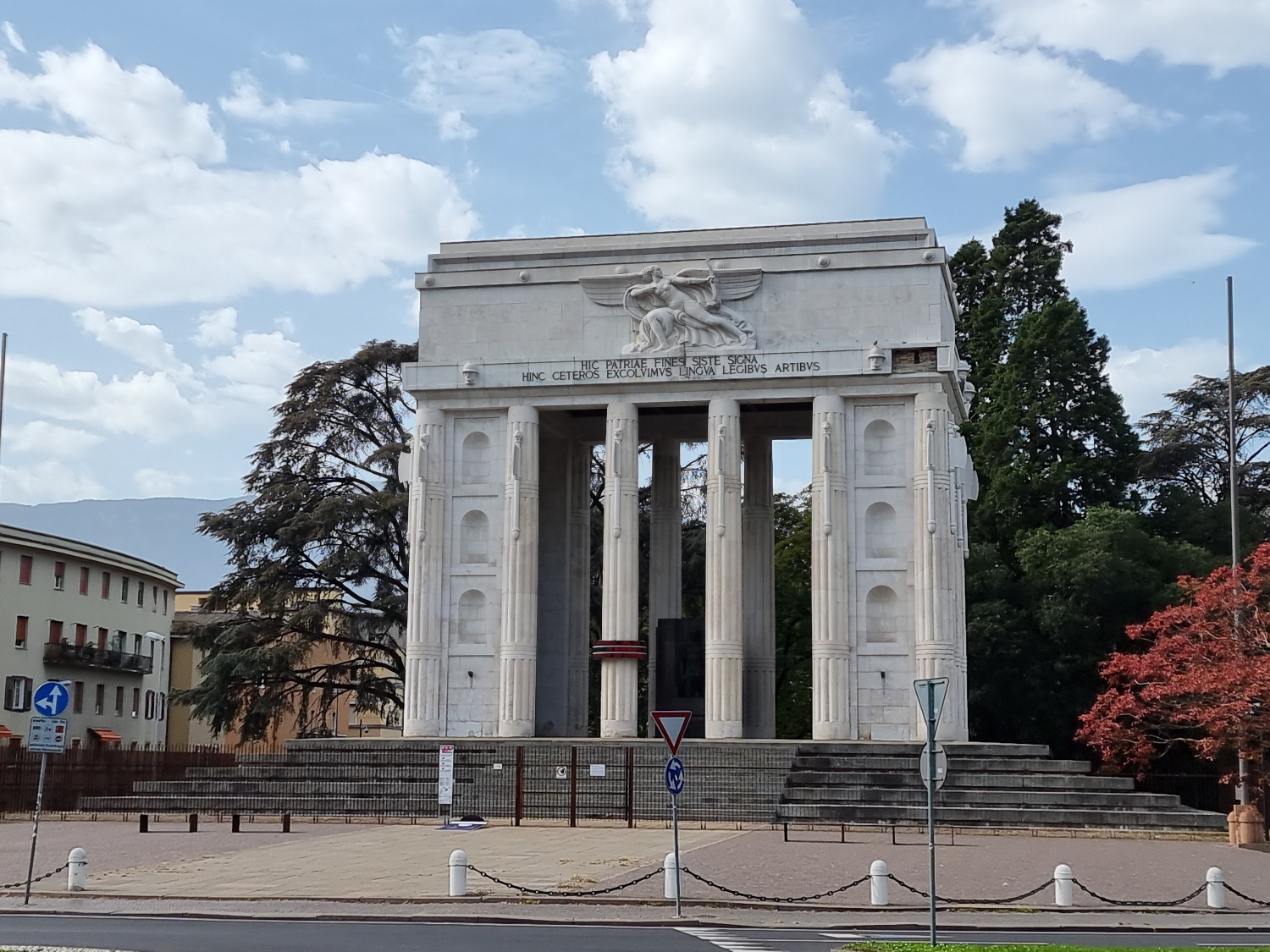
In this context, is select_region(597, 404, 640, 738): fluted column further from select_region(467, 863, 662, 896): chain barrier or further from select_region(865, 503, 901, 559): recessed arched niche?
select_region(467, 863, 662, 896): chain barrier

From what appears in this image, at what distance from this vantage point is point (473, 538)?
176ft

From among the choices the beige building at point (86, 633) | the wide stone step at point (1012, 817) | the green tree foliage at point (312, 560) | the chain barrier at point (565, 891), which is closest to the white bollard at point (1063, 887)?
the chain barrier at point (565, 891)

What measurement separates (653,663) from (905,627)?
9643 millimetres

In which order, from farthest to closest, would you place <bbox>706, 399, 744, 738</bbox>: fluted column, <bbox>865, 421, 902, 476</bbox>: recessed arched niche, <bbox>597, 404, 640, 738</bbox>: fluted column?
1. <bbox>597, 404, 640, 738</bbox>: fluted column
2. <bbox>865, 421, 902, 476</bbox>: recessed arched niche
3. <bbox>706, 399, 744, 738</bbox>: fluted column

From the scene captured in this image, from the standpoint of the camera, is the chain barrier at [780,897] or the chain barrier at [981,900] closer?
the chain barrier at [981,900]

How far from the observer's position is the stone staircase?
3838cm

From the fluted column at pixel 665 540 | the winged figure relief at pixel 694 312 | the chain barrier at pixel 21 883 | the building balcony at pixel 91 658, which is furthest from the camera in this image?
the building balcony at pixel 91 658

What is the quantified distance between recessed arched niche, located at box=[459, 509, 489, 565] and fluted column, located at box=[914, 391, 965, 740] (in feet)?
45.4

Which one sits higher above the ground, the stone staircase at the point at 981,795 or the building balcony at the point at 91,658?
the building balcony at the point at 91,658

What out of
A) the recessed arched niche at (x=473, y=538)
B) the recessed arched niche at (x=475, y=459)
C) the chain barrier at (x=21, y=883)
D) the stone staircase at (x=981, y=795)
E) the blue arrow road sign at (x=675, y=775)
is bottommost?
the chain barrier at (x=21, y=883)

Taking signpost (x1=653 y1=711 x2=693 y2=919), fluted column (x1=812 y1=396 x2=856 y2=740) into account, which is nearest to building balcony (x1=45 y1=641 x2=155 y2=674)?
fluted column (x1=812 y1=396 x2=856 y2=740)

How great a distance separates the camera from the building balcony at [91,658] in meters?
77.8

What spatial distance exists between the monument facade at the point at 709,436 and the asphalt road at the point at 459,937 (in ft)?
91.0

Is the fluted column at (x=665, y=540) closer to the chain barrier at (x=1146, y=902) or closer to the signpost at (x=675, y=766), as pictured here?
the signpost at (x=675, y=766)
